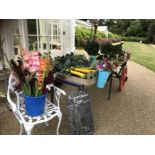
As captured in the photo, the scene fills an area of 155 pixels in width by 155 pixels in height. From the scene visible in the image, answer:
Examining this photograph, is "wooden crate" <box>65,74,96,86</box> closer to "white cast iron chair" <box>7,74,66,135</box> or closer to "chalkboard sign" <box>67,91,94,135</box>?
"chalkboard sign" <box>67,91,94,135</box>

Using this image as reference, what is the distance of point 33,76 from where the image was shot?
185cm

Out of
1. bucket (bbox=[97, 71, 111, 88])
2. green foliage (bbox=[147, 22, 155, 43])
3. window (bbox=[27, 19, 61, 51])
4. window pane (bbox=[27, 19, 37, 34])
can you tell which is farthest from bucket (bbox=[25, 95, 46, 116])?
green foliage (bbox=[147, 22, 155, 43])

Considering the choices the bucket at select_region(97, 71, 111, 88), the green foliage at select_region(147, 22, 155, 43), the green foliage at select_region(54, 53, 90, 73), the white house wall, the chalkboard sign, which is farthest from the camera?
the green foliage at select_region(147, 22, 155, 43)

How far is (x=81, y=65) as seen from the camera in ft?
8.95

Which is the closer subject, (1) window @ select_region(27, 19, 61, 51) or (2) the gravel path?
(2) the gravel path

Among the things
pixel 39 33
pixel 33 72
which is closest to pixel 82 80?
pixel 33 72

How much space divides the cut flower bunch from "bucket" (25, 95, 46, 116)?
4cm

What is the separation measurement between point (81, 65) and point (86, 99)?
56cm

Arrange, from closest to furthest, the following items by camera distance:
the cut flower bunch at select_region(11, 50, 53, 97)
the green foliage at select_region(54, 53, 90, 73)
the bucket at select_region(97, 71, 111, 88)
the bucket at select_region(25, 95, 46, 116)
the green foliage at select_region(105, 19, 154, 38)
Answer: the cut flower bunch at select_region(11, 50, 53, 97) < the bucket at select_region(25, 95, 46, 116) < the green foliage at select_region(54, 53, 90, 73) < the bucket at select_region(97, 71, 111, 88) < the green foliage at select_region(105, 19, 154, 38)

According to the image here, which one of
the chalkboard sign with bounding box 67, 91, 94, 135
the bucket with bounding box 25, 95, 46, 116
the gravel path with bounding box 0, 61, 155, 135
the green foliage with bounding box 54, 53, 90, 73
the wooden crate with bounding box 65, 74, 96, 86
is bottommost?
the gravel path with bounding box 0, 61, 155, 135

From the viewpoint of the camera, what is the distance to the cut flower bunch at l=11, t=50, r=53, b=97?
1.74 m
